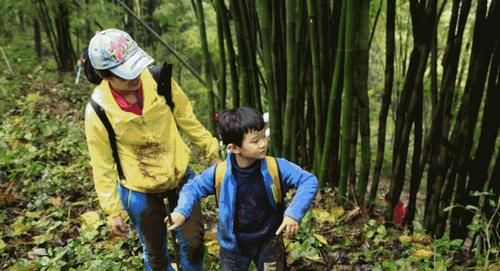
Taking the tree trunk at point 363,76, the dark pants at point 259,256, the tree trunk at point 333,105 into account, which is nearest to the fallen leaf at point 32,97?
the tree trunk at point 333,105

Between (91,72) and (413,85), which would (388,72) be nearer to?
(413,85)

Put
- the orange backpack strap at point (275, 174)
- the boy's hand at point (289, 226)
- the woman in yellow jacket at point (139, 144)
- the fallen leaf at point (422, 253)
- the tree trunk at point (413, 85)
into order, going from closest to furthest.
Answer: the boy's hand at point (289, 226) → the orange backpack strap at point (275, 174) → the woman in yellow jacket at point (139, 144) → the fallen leaf at point (422, 253) → the tree trunk at point (413, 85)

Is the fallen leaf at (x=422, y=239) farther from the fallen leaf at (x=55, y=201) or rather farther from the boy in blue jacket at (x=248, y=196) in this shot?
the fallen leaf at (x=55, y=201)

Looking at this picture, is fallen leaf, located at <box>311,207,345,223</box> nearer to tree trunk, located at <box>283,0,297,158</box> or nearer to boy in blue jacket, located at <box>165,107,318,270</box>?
tree trunk, located at <box>283,0,297,158</box>

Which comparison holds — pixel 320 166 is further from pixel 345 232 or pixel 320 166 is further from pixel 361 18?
pixel 361 18

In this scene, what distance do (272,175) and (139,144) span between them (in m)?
0.57

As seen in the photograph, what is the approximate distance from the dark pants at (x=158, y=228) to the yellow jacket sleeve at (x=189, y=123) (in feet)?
0.46

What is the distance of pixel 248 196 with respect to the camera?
1.65 metres

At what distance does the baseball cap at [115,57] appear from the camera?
1.67 m

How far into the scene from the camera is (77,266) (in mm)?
2518

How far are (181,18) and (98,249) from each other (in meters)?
5.20

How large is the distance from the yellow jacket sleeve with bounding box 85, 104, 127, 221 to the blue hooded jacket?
37 cm

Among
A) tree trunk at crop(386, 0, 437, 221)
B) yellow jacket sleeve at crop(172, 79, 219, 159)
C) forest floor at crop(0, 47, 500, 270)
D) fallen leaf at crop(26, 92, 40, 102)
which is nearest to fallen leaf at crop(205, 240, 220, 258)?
forest floor at crop(0, 47, 500, 270)

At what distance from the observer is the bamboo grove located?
7.70 feet
